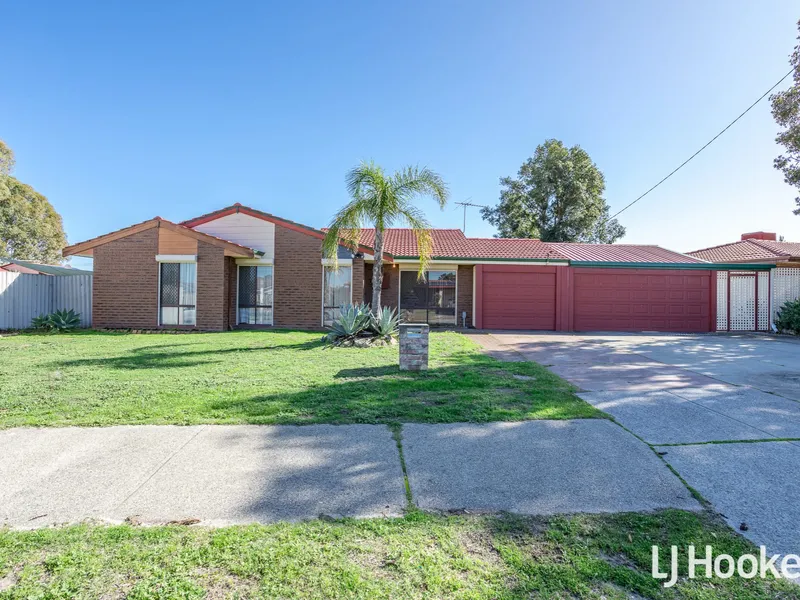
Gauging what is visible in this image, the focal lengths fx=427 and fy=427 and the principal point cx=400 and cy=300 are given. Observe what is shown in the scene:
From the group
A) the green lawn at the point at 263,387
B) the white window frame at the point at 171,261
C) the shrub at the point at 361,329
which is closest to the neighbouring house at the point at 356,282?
the white window frame at the point at 171,261

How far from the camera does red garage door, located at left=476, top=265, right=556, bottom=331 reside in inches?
659

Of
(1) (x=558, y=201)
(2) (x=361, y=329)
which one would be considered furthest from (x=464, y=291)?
(1) (x=558, y=201)

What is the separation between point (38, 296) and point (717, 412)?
19616mm

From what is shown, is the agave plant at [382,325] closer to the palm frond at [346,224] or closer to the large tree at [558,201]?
the palm frond at [346,224]

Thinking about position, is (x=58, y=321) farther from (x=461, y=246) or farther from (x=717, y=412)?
(x=717, y=412)

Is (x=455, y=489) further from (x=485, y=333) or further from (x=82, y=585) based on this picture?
(x=485, y=333)

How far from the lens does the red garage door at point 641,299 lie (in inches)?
660

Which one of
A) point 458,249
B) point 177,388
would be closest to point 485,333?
point 458,249

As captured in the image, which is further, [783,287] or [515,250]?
[515,250]

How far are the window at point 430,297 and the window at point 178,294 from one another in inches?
297

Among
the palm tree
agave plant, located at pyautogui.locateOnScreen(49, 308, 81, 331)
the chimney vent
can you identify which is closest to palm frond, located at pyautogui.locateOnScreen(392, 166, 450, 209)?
the palm tree

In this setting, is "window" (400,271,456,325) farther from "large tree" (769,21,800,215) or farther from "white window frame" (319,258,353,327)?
"large tree" (769,21,800,215)

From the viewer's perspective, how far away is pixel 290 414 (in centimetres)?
473

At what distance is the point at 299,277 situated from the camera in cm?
1506
